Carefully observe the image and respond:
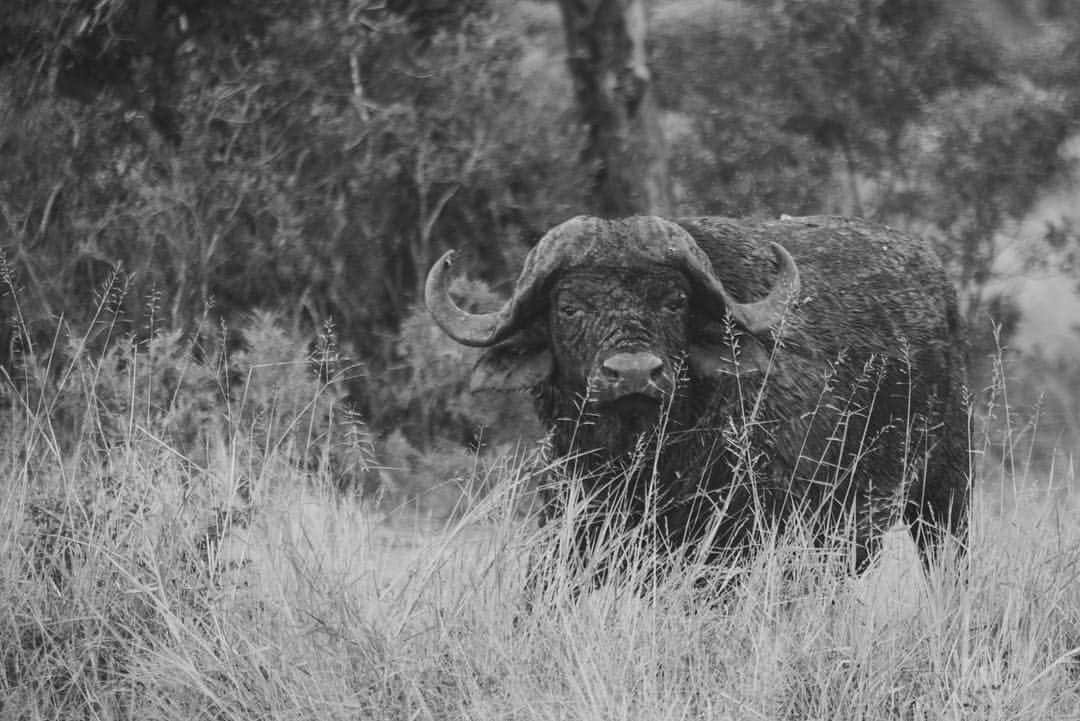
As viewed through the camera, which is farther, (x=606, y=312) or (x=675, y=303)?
(x=675, y=303)

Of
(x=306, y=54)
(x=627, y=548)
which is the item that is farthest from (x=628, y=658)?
(x=306, y=54)

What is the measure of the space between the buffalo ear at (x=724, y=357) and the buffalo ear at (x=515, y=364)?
525 millimetres

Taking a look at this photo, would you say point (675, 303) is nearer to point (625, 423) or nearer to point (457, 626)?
point (625, 423)

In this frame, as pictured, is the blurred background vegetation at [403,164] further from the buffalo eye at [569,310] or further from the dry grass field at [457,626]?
the dry grass field at [457,626]

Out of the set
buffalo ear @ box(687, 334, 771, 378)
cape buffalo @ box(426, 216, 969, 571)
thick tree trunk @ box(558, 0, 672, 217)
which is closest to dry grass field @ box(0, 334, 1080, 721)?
cape buffalo @ box(426, 216, 969, 571)

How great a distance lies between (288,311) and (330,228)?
2.00 feet

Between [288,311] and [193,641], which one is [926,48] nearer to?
[288,311]

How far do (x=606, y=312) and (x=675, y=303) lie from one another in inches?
11.5

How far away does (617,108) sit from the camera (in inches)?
444

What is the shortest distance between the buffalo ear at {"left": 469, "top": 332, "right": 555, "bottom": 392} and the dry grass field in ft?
2.59

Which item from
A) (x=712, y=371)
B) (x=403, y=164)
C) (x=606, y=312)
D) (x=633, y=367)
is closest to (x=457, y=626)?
(x=633, y=367)

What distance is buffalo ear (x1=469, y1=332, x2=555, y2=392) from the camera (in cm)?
588

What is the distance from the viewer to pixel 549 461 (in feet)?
19.3

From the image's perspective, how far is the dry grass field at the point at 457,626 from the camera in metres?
4.23
